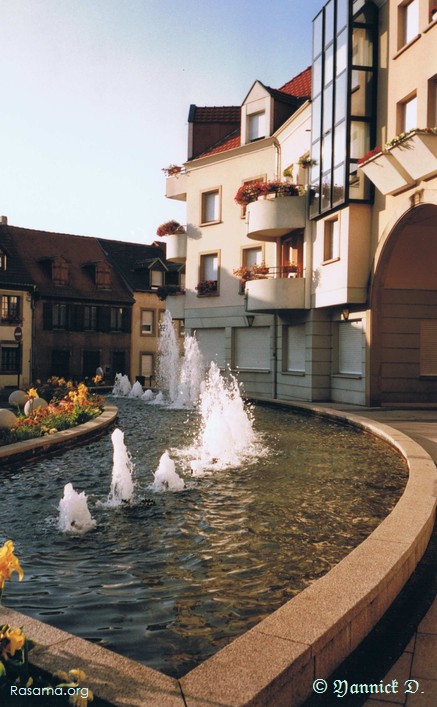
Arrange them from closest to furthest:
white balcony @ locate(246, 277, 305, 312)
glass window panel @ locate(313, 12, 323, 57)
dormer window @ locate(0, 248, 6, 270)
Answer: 1. glass window panel @ locate(313, 12, 323, 57)
2. white balcony @ locate(246, 277, 305, 312)
3. dormer window @ locate(0, 248, 6, 270)

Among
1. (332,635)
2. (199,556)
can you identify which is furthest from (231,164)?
(332,635)

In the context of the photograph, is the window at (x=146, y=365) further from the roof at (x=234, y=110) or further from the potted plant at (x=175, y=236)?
the roof at (x=234, y=110)

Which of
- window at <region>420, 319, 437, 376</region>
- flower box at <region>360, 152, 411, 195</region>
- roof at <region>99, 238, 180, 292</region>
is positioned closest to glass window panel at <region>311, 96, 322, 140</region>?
flower box at <region>360, 152, 411, 195</region>

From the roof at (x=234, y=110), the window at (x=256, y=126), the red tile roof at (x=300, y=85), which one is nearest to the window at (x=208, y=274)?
the roof at (x=234, y=110)

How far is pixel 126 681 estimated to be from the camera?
A: 3.22 meters

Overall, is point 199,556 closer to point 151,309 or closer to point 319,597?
point 319,597

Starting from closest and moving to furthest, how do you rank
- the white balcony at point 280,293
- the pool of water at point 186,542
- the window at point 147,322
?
the pool of water at point 186,542 < the white balcony at point 280,293 < the window at point 147,322

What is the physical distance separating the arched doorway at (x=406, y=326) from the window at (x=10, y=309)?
27961 millimetres

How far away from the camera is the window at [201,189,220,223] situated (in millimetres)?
30319

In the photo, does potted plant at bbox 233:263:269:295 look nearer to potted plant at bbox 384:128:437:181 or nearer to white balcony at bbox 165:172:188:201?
white balcony at bbox 165:172:188:201

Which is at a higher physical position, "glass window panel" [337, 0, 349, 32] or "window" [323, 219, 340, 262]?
"glass window panel" [337, 0, 349, 32]

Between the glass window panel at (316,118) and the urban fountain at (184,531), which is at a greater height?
the glass window panel at (316,118)

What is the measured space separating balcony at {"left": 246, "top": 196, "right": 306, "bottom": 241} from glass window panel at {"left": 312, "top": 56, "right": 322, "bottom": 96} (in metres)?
3.65

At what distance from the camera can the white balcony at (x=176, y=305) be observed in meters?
32.1
